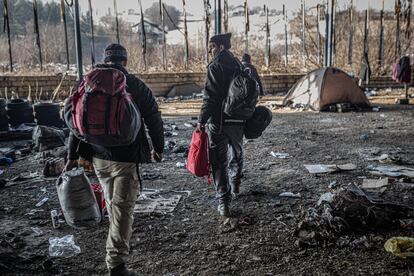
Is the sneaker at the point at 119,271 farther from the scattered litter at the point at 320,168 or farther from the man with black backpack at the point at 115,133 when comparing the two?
the scattered litter at the point at 320,168

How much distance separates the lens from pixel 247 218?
411cm

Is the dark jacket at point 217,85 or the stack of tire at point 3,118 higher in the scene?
the dark jacket at point 217,85

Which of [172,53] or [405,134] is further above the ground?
[172,53]

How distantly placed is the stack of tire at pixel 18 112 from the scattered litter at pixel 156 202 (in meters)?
5.56

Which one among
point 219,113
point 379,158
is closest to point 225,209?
point 219,113

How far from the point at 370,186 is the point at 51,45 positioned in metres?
22.3

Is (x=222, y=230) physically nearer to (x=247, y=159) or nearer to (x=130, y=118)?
(x=130, y=118)

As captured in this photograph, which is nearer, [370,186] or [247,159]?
[370,186]

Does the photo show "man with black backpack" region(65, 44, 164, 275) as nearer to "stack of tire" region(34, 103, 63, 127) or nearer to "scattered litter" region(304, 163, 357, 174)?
"scattered litter" region(304, 163, 357, 174)

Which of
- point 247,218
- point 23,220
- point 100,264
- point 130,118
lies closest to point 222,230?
point 247,218

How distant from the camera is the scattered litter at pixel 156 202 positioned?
4508 millimetres

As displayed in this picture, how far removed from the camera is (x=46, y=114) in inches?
348

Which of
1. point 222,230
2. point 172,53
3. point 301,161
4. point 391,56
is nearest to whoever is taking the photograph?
point 222,230

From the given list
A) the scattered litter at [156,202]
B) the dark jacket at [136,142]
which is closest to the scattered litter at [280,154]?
the scattered litter at [156,202]
